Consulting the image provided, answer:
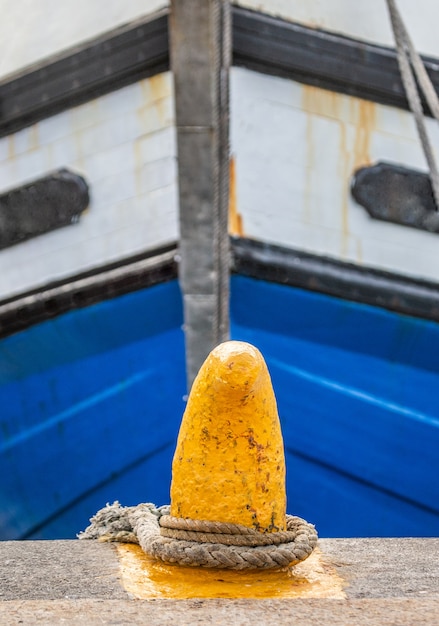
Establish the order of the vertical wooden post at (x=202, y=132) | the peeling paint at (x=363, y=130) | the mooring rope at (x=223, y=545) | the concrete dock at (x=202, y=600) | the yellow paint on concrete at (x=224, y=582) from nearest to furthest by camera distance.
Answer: the concrete dock at (x=202, y=600) < the yellow paint on concrete at (x=224, y=582) < the mooring rope at (x=223, y=545) < the vertical wooden post at (x=202, y=132) < the peeling paint at (x=363, y=130)

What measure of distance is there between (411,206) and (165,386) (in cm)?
112

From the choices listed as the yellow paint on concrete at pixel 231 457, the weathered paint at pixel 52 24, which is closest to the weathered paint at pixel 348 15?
the weathered paint at pixel 52 24

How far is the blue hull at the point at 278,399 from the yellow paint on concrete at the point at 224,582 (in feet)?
4.89

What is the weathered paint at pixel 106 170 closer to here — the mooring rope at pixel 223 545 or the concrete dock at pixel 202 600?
the concrete dock at pixel 202 600

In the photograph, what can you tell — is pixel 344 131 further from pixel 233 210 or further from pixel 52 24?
pixel 52 24

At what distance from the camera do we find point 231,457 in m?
1.56

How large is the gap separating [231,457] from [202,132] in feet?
5.00

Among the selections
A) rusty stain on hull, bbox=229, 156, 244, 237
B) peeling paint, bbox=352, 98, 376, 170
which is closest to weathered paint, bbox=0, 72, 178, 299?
rusty stain on hull, bbox=229, 156, 244, 237

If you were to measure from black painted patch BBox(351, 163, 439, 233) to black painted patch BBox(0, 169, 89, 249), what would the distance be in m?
0.99

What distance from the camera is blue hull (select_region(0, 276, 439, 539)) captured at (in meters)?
3.08

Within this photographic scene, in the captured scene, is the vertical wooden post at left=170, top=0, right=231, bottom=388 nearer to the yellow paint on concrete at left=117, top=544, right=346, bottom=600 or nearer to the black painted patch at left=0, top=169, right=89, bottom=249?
the black painted patch at left=0, top=169, right=89, bottom=249

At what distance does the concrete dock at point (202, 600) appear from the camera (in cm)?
118

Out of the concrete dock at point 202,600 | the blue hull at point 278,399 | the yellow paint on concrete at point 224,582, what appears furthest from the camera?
the blue hull at point 278,399

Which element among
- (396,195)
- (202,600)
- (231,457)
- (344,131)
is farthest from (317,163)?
(202,600)
